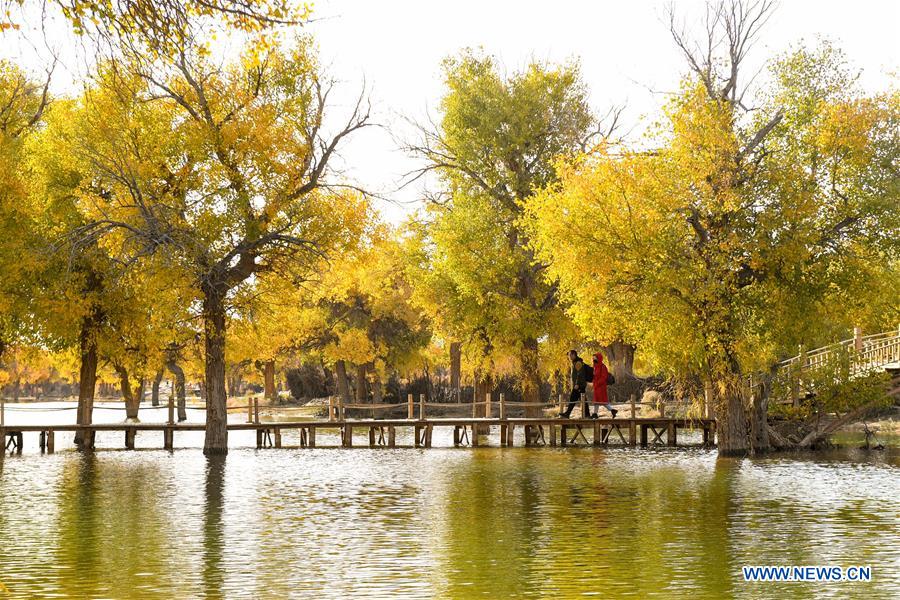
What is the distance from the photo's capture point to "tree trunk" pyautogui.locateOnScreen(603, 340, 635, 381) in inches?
2254

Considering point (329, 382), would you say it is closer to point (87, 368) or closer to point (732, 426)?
point (87, 368)

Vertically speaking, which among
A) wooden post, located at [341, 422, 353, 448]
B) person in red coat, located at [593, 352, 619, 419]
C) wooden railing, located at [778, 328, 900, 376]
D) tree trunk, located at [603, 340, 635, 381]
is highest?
tree trunk, located at [603, 340, 635, 381]

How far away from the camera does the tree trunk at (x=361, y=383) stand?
220ft

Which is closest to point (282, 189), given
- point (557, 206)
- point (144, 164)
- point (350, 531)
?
point (144, 164)

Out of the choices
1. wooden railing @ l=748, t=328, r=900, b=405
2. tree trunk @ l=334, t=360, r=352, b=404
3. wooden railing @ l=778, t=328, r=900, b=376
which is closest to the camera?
wooden railing @ l=748, t=328, r=900, b=405

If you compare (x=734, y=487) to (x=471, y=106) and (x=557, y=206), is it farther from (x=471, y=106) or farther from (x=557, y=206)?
(x=471, y=106)

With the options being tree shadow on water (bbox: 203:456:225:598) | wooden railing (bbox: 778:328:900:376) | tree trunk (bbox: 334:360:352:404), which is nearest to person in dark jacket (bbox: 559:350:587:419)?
wooden railing (bbox: 778:328:900:376)

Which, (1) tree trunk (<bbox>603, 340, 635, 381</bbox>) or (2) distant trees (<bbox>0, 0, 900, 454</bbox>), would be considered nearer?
(2) distant trees (<bbox>0, 0, 900, 454</bbox>)

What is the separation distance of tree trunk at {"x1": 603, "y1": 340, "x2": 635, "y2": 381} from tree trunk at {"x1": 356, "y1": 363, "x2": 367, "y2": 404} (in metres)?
16.0

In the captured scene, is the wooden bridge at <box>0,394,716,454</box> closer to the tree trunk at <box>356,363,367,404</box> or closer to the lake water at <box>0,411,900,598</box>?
the lake water at <box>0,411,900,598</box>

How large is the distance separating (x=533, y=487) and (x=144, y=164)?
14986 millimetres

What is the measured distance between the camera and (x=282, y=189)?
32.7 meters

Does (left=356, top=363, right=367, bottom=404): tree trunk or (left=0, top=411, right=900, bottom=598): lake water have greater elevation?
(left=356, top=363, right=367, bottom=404): tree trunk

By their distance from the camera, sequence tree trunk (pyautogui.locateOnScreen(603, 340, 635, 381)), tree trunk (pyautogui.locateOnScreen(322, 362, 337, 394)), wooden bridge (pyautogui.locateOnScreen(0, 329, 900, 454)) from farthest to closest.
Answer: tree trunk (pyautogui.locateOnScreen(322, 362, 337, 394)), tree trunk (pyautogui.locateOnScreen(603, 340, 635, 381)), wooden bridge (pyautogui.locateOnScreen(0, 329, 900, 454))
